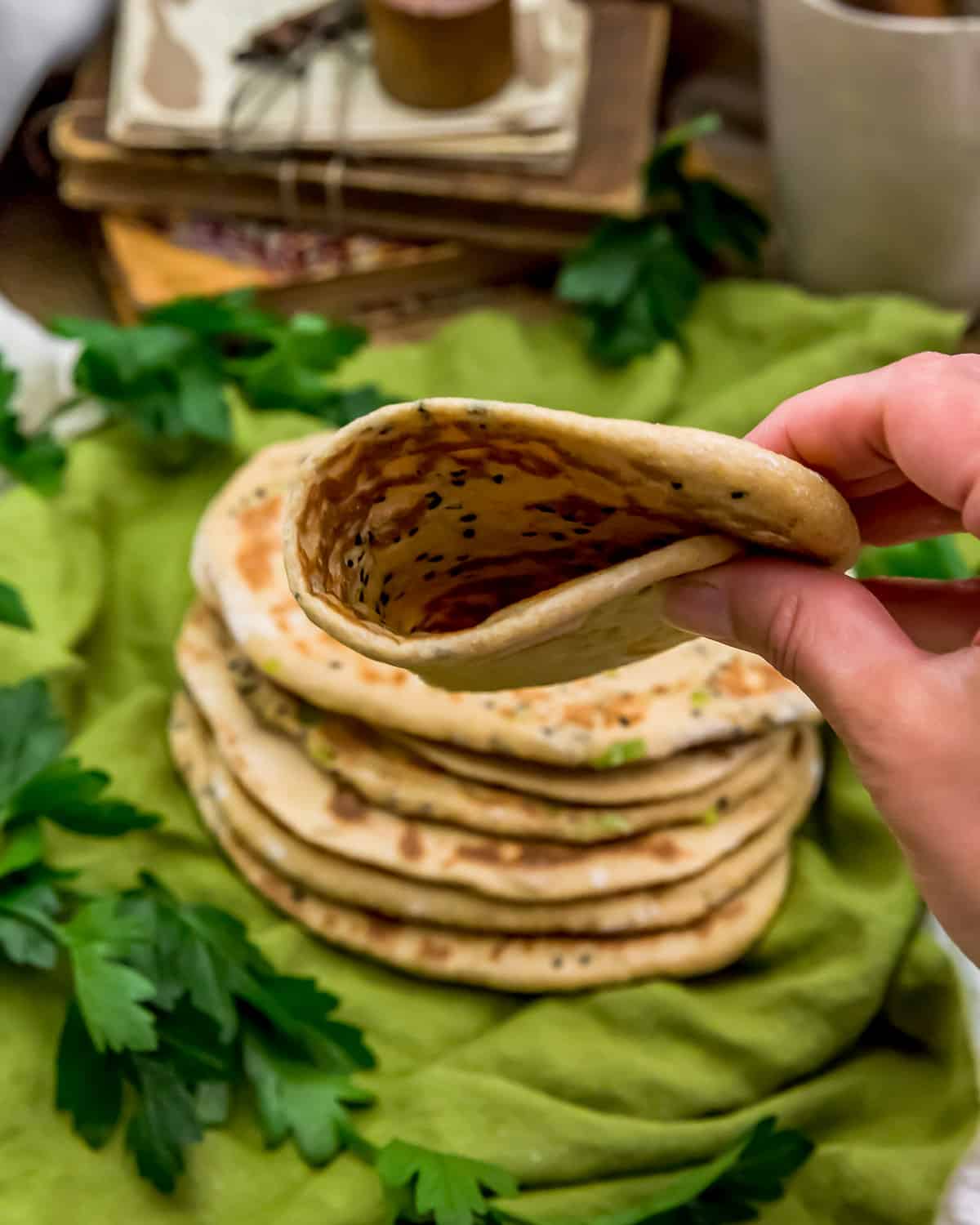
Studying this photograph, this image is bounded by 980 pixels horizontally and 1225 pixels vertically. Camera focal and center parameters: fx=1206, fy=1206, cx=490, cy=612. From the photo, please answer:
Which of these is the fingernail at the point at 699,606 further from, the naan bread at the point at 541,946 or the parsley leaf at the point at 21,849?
the parsley leaf at the point at 21,849

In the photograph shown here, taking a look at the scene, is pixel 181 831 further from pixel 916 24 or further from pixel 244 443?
pixel 916 24

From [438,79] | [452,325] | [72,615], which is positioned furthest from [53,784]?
[438,79]

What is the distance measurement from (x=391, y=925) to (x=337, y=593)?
533mm

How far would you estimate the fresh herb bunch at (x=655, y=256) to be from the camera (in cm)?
165

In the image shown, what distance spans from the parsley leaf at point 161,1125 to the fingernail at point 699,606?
59 centimetres

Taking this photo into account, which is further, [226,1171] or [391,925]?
[391,925]

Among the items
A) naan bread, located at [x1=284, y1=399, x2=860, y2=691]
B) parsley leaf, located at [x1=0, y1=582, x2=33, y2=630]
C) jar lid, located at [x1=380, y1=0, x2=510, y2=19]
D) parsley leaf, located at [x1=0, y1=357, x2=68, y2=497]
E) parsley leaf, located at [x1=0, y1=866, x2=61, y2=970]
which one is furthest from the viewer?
jar lid, located at [x1=380, y1=0, x2=510, y2=19]

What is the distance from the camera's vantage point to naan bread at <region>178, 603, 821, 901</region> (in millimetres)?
1070

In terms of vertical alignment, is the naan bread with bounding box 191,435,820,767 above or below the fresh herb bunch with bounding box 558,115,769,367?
below

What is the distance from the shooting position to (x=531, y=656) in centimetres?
78

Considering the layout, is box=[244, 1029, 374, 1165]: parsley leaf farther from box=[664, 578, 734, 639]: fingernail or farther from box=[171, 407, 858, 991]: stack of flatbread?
box=[664, 578, 734, 639]: fingernail

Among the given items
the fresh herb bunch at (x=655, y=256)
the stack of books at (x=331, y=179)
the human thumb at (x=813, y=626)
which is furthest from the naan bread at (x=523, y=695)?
the stack of books at (x=331, y=179)

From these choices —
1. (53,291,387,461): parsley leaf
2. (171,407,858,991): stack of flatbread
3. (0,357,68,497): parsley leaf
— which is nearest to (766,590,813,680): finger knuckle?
(171,407,858,991): stack of flatbread

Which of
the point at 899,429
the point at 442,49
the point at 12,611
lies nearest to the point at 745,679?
the point at 899,429
